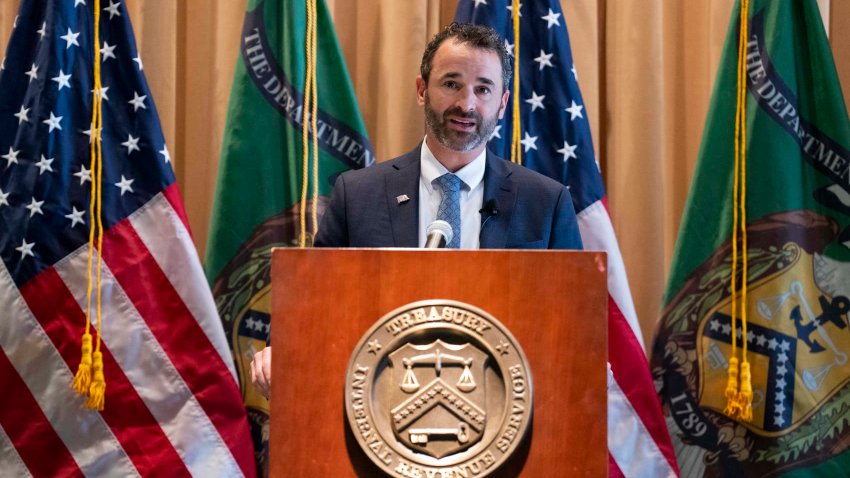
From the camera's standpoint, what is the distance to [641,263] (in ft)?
12.3

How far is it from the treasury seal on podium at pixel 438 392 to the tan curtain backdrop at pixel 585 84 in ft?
6.44

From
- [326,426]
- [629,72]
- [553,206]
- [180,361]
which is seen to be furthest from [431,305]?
[629,72]

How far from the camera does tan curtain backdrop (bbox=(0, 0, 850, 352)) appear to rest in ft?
12.2

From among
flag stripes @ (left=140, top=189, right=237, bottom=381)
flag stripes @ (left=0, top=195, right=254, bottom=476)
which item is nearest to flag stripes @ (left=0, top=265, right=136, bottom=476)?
flag stripes @ (left=0, top=195, right=254, bottom=476)

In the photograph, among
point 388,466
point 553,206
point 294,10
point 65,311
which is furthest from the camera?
point 294,10

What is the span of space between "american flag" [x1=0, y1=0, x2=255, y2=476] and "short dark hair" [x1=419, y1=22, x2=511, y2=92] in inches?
43.8

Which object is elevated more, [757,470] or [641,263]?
[641,263]

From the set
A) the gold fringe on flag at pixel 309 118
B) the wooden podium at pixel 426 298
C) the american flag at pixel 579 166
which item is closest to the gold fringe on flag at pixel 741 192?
the american flag at pixel 579 166

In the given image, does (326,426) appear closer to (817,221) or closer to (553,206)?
(553,206)

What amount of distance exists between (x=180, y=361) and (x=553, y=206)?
1401 millimetres

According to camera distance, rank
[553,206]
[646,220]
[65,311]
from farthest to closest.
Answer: [646,220] → [65,311] → [553,206]

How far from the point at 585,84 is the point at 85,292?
75.3 inches

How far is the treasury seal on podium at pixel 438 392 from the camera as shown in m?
1.76

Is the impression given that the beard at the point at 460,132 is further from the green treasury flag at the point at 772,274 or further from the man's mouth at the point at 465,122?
the green treasury flag at the point at 772,274
